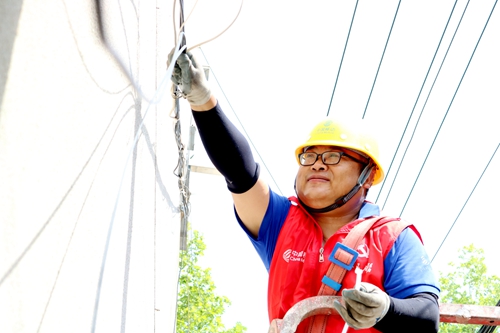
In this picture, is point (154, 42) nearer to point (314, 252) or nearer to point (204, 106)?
point (204, 106)

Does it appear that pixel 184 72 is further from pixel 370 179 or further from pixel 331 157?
pixel 370 179

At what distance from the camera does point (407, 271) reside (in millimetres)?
2996

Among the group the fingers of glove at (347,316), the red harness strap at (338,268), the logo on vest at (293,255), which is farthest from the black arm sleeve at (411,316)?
the logo on vest at (293,255)

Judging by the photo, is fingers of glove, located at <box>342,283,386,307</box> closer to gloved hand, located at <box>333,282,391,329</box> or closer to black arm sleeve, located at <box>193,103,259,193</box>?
gloved hand, located at <box>333,282,391,329</box>

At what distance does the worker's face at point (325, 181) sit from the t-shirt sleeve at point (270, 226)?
13cm

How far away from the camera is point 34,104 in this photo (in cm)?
147

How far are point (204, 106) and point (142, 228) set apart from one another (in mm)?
661

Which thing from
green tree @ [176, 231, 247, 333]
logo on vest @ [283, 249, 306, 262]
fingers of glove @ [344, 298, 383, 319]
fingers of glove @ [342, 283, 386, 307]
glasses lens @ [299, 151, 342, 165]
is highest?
glasses lens @ [299, 151, 342, 165]

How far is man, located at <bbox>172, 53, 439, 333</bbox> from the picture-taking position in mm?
2842

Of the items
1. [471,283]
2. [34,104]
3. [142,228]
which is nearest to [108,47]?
[34,104]

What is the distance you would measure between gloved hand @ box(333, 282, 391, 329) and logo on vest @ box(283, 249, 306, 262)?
16.6 inches

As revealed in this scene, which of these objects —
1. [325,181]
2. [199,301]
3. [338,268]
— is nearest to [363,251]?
[338,268]

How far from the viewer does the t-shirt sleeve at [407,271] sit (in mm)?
2977

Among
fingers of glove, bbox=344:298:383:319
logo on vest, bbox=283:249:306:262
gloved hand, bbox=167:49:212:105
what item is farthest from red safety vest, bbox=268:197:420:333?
gloved hand, bbox=167:49:212:105
